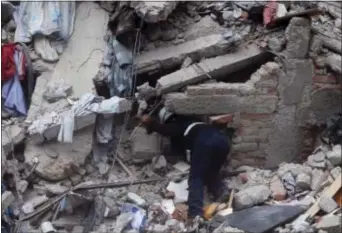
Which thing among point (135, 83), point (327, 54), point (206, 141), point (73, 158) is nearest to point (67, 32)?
point (135, 83)

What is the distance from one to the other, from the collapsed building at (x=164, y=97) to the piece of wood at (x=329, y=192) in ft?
0.63

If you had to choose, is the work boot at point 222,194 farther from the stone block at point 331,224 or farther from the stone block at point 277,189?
the stone block at point 331,224

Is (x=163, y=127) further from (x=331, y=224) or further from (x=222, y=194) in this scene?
(x=331, y=224)

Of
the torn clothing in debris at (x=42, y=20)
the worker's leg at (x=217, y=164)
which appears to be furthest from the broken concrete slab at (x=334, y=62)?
the torn clothing in debris at (x=42, y=20)

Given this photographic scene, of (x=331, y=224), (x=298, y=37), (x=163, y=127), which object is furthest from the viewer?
(x=298, y=37)

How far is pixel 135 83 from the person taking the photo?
8.22 meters

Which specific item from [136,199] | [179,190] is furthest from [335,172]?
[136,199]

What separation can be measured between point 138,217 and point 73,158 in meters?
1.02

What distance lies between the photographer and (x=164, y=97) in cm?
771

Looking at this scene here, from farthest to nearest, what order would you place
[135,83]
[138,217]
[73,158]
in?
[135,83] < [73,158] < [138,217]

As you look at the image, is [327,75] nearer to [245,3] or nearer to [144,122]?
[245,3]

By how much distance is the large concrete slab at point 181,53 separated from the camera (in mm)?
8031

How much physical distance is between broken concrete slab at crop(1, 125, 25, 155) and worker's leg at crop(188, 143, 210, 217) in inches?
72.3

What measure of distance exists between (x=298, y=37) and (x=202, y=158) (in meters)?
1.67
